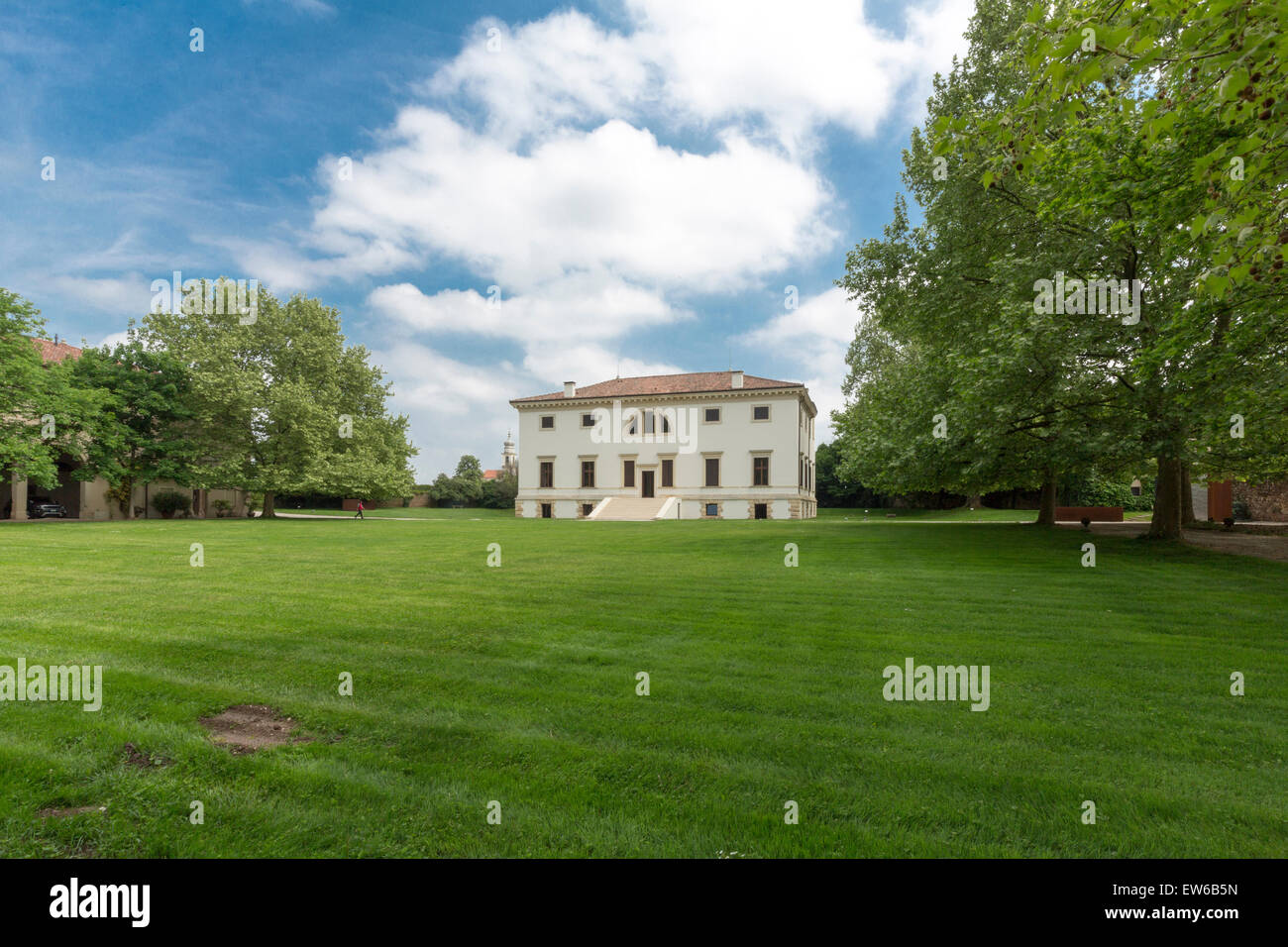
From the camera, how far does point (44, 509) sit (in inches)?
1495

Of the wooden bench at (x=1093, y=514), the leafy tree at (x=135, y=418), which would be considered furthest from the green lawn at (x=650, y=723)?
the leafy tree at (x=135, y=418)

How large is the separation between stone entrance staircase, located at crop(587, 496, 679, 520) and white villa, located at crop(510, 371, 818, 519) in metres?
0.10

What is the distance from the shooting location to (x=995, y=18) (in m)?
20.6

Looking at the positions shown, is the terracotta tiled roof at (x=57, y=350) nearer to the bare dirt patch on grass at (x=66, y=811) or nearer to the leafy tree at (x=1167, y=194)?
the bare dirt patch on grass at (x=66, y=811)

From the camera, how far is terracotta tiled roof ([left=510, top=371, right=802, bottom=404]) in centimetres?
4541

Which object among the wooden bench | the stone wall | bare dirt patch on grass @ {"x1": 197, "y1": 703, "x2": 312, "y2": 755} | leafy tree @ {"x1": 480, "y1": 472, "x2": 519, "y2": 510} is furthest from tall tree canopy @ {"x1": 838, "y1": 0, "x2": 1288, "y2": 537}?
leafy tree @ {"x1": 480, "y1": 472, "x2": 519, "y2": 510}

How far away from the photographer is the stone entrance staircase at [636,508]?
41.6 m

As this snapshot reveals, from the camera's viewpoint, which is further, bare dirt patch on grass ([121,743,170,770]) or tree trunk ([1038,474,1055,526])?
tree trunk ([1038,474,1055,526])

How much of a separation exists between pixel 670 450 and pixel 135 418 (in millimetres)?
35068

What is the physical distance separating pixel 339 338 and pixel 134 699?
42940 millimetres

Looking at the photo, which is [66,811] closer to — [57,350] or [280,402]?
[280,402]

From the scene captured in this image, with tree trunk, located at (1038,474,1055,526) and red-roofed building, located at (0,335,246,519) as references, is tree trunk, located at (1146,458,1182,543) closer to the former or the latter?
tree trunk, located at (1038,474,1055,526)

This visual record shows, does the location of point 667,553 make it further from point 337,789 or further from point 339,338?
point 339,338

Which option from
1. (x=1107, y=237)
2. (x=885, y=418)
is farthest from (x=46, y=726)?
(x=1107, y=237)
